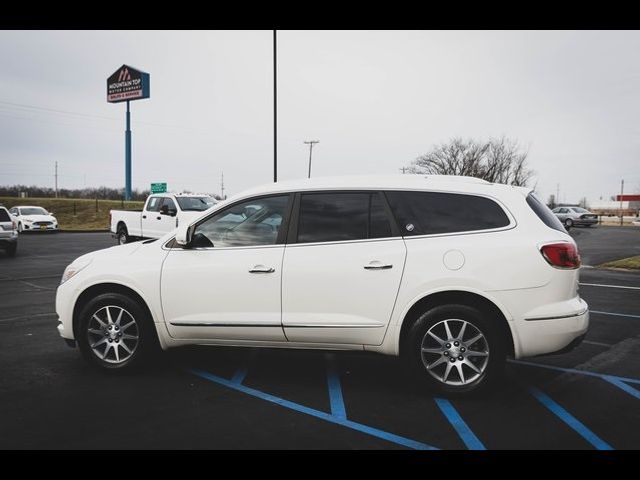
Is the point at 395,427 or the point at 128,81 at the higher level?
the point at 128,81

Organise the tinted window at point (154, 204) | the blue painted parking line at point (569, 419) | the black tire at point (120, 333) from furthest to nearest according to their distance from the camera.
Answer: the tinted window at point (154, 204), the black tire at point (120, 333), the blue painted parking line at point (569, 419)

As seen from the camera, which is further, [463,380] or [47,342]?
[47,342]

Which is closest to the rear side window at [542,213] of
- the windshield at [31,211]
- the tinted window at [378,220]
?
the tinted window at [378,220]

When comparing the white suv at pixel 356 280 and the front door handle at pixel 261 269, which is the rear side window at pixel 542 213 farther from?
the front door handle at pixel 261 269

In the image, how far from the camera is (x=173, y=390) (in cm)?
478

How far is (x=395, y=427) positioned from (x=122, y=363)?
8.59ft

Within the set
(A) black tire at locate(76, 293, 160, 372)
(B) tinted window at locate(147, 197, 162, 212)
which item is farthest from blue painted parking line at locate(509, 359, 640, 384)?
(B) tinted window at locate(147, 197, 162, 212)

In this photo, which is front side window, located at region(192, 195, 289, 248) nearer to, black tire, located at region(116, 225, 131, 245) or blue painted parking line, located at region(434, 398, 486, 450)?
blue painted parking line, located at region(434, 398, 486, 450)

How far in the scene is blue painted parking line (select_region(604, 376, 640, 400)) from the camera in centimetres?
469

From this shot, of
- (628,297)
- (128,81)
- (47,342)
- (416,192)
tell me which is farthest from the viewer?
(128,81)

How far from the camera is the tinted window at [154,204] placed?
1962cm

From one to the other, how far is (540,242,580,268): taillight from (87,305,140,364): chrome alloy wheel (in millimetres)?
3563
